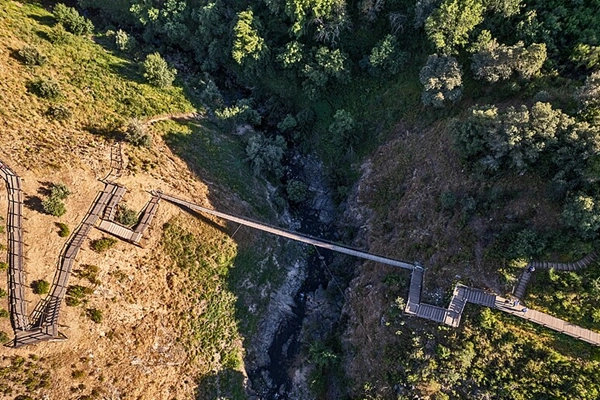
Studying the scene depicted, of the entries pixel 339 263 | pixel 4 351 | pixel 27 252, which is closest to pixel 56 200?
pixel 27 252

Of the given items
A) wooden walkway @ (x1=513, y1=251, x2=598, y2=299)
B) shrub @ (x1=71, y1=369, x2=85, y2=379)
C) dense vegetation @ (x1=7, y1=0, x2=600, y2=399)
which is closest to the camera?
dense vegetation @ (x1=7, y1=0, x2=600, y2=399)

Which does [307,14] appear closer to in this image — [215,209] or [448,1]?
[448,1]

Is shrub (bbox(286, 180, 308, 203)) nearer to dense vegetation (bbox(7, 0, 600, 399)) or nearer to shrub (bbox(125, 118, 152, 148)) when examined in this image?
dense vegetation (bbox(7, 0, 600, 399))

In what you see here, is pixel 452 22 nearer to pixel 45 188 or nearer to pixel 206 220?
pixel 206 220

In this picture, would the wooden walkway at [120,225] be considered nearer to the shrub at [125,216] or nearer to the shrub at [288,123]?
the shrub at [125,216]

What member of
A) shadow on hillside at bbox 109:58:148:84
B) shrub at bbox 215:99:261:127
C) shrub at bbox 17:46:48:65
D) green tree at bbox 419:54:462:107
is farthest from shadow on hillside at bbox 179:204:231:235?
green tree at bbox 419:54:462:107

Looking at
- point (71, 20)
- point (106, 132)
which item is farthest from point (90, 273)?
point (71, 20)
